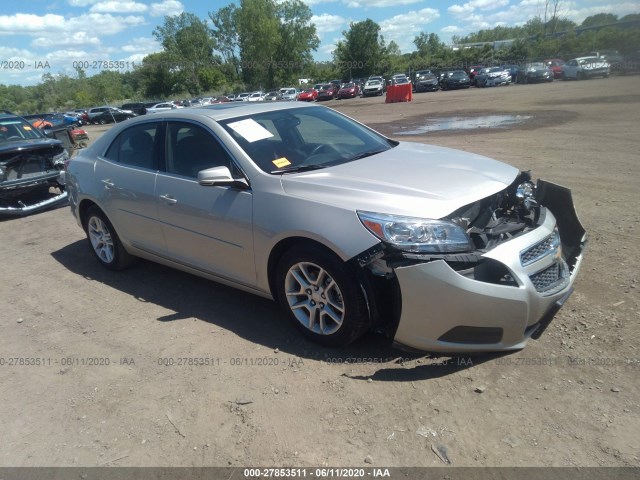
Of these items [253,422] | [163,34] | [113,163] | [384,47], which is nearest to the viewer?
[253,422]

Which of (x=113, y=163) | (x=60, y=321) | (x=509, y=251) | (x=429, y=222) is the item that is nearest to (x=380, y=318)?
(x=429, y=222)

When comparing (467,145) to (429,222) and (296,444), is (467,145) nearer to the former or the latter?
(429,222)

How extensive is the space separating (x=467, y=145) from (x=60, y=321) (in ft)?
31.9

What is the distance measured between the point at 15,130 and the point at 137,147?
6175 millimetres

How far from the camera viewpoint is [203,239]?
412 centimetres

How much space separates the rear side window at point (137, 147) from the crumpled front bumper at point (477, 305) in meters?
2.82

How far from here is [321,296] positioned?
345 cm

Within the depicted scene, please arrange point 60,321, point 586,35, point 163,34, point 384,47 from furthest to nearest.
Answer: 1. point 163,34
2. point 384,47
3. point 586,35
4. point 60,321

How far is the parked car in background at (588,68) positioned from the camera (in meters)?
36.5

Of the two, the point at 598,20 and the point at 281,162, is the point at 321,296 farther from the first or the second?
the point at 598,20

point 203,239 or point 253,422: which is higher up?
point 203,239

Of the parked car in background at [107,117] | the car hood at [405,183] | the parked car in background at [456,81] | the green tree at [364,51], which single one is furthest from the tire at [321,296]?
the green tree at [364,51]

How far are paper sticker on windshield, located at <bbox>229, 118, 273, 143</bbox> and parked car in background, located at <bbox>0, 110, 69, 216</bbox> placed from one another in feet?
16.9

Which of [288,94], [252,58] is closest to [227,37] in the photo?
[252,58]
